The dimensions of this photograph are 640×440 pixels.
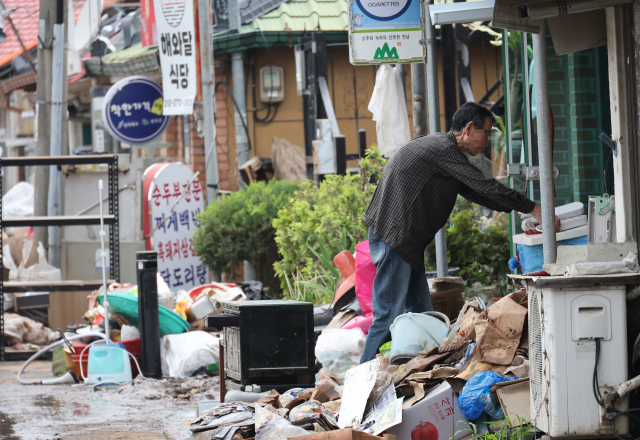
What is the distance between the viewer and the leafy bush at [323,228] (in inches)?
343

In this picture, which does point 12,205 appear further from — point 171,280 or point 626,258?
point 626,258

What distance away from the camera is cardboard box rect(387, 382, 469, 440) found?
433cm

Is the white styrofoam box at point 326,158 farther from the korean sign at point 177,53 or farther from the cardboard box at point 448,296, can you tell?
the cardboard box at point 448,296

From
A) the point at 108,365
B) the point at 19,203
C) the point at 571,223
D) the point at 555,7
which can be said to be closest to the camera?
the point at 555,7

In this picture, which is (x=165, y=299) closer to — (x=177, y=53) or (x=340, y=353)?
(x=340, y=353)

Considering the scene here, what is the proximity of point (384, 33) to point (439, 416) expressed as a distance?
3.35 m

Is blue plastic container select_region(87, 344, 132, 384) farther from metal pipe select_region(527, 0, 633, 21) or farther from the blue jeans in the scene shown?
metal pipe select_region(527, 0, 633, 21)

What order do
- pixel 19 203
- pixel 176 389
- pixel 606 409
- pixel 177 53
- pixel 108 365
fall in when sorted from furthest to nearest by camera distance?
1. pixel 19 203
2. pixel 177 53
3. pixel 108 365
4. pixel 176 389
5. pixel 606 409

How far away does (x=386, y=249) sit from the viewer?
5.38m

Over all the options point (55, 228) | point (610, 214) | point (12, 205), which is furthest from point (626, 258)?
point (12, 205)

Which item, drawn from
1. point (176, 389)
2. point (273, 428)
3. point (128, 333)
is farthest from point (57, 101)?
point (273, 428)

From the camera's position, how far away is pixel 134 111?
1222cm

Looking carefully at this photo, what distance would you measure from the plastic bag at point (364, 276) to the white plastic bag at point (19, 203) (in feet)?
40.2

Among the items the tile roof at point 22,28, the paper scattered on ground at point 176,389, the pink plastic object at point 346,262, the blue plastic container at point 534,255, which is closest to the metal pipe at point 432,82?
the pink plastic object at point 346,262
